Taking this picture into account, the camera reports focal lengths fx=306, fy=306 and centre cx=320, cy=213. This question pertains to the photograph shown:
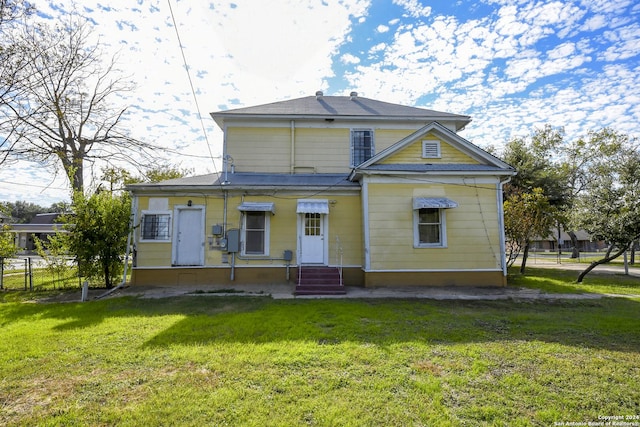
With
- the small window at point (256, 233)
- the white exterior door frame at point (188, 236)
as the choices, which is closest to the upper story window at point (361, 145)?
the small window at point (256, 233)

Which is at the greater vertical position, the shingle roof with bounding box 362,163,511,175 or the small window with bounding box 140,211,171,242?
the shingle roof with bounding box 362,163,511,175

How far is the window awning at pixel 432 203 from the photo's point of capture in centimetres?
1009

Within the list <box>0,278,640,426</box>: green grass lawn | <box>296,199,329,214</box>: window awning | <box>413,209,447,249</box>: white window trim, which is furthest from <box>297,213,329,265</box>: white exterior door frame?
<box>0,278,640,426</box>: green grass lawn

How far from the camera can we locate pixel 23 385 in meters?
3.78

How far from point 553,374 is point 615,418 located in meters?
0.89

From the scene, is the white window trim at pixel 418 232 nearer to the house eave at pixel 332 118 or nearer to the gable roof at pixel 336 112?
the house eave at pixel 332 118

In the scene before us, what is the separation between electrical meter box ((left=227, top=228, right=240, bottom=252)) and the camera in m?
10.9

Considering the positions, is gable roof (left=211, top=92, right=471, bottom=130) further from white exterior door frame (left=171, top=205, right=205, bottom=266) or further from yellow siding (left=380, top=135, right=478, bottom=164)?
white exterior door frame (left=171, top=205, right=205, bottom=266)

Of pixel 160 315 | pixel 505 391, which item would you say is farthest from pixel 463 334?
pixel 160 315

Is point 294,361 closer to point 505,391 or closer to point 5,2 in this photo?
point 505,391

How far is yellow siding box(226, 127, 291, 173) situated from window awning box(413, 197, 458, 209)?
18.6 ft

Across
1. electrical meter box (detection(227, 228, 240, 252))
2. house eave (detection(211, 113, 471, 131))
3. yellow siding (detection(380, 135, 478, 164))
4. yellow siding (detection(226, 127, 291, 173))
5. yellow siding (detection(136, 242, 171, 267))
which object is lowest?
yellow siding (detection(136, 242, 171, 267))

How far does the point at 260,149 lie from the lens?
43.7 ft

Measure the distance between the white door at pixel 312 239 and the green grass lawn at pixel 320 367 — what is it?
3952mm
